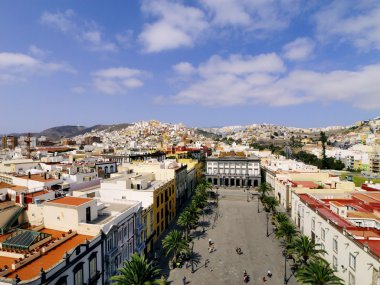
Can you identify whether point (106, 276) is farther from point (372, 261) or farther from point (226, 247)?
point (372, 261)

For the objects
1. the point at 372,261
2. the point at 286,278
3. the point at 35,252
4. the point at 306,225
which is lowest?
the point at 286,278

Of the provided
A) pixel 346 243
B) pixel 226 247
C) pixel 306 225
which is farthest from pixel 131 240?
pixel 306 225

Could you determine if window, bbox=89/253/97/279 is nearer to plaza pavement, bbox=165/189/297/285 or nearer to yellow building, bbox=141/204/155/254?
plaza pavement, bbox=165/189/297/285

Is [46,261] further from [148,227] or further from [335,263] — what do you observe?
[335,263]

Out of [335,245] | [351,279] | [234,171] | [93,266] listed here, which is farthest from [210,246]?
[234,171]

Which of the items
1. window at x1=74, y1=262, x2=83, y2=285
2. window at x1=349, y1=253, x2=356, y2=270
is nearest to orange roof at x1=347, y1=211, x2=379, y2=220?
window at x1=349, y1=253, x2=356, y2=270

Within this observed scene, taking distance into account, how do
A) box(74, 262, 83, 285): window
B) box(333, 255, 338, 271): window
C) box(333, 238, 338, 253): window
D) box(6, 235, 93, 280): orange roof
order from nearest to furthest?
box(6, 235, 93, 280): orange roof
box(74, 262, 83, 285): window
box(333, 255, 338, 271): window
box(333, 238, 338, 253): window

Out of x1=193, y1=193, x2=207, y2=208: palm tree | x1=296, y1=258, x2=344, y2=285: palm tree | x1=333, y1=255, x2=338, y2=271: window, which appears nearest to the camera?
x1=296, y1=258, x2=344, y2=285: palm tree
